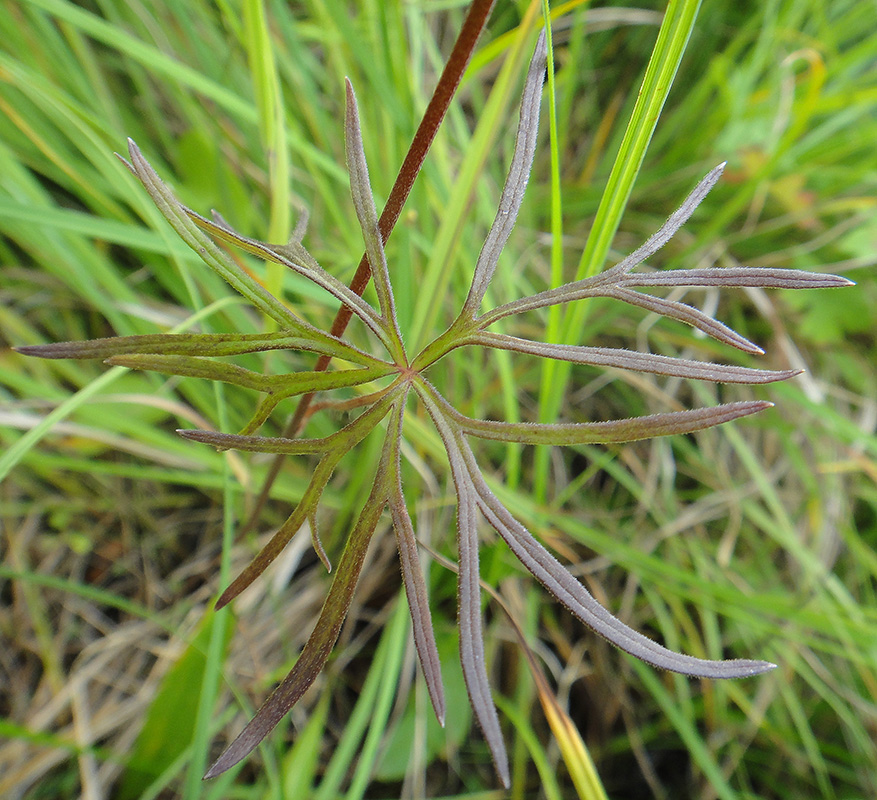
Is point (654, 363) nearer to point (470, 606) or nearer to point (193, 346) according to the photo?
point (470, 606)

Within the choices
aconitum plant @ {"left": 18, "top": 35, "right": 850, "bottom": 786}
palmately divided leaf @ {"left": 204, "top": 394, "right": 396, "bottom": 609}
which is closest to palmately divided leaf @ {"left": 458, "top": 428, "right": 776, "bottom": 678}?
aconitum plant @ {"left": 18, "top": 35, "right": 850, "bottom": 786}

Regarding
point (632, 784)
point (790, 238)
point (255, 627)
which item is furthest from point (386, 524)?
point (790, 238)

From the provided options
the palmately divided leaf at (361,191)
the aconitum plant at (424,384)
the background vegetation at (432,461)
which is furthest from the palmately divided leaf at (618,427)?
the background vegetation at (432,461)

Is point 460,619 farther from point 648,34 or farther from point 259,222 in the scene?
point 648,34

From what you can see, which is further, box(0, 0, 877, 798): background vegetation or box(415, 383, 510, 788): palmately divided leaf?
box(0, 0, 877, 798): background vegetation

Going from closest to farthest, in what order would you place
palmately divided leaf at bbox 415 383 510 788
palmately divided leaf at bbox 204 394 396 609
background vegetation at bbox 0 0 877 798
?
palmately divided leaf at bbox 415 383 510 788 < palmately divided leaf at bbox 204 394 396 609 < background vegetation at bbox 0 0 877 798

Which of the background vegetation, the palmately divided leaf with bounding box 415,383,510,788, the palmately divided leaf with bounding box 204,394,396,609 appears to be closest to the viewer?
the palmately divided leaf with bounding box 415,383,510,788

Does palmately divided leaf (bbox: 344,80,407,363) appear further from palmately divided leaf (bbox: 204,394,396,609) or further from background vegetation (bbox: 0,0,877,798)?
background vegetation (bbox: 0,0,877,798)
